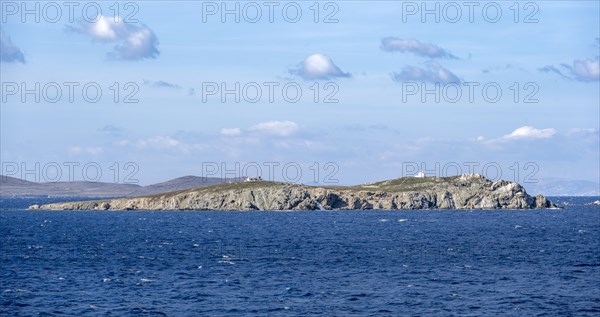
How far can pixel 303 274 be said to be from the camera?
303 ft

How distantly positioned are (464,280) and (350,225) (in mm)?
102506

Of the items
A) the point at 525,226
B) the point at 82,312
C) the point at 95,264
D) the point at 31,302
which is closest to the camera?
the point at 82,312

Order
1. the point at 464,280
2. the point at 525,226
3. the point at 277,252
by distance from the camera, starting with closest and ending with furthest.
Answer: the point at 464,280 → the point at 277,252 → the point at 525,226

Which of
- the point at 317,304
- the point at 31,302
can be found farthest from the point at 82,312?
the point at 317,304

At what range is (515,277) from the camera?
294ft

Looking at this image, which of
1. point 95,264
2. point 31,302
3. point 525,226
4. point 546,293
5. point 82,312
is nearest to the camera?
point 82,312

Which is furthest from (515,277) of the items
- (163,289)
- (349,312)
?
(163,289)

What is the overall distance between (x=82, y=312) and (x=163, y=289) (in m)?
13.6

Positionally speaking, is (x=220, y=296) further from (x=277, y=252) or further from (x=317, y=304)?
(x=277, y=252)

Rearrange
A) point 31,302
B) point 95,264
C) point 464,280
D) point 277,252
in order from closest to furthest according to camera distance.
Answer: point 31,302, point 464,280, point 95,264, point 277,252

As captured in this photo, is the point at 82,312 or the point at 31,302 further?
the point at 31,302

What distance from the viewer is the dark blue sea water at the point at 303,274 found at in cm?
7075

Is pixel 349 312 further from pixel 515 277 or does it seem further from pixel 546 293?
pixel 515 277

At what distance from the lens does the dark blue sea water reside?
232ft
